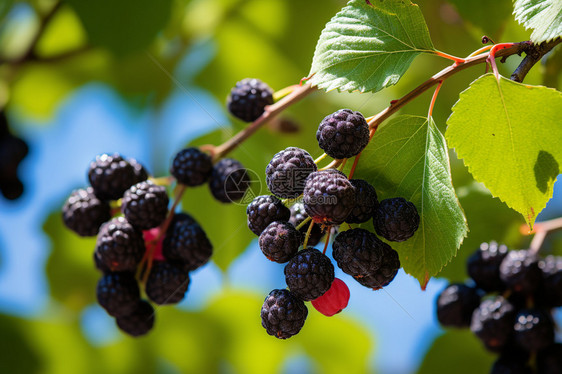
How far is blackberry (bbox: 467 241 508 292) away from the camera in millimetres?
1445

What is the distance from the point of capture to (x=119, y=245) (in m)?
1.19

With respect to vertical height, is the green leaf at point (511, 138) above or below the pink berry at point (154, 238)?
above

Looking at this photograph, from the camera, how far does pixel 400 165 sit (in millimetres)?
950

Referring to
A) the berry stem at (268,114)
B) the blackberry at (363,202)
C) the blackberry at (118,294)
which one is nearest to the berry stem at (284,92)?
the berry stem at (268,114)

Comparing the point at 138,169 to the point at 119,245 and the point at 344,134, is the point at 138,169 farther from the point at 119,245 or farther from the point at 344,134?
the point at 344,134

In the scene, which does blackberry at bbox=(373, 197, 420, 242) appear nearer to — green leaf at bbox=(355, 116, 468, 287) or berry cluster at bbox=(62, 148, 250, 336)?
green leaf at bbox=(355, 116, 468, 287)

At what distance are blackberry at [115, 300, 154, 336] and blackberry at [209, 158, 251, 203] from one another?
315 mm

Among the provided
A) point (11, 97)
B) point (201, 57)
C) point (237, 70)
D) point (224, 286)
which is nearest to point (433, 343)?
point (224, 286)

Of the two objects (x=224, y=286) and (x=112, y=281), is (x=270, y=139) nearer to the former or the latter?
(x=224, y=286)

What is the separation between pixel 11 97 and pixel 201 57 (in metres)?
0.80

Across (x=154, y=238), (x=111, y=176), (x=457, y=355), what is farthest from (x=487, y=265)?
(x=111, y=176)

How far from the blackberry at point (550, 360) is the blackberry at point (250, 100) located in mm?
911

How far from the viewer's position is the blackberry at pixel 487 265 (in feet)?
4.74

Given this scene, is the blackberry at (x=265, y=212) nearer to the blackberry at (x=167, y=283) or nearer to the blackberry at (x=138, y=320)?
the blackberry at (x=167, y=283)
